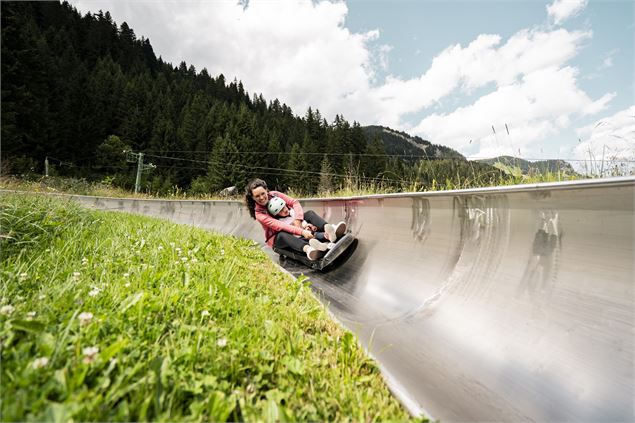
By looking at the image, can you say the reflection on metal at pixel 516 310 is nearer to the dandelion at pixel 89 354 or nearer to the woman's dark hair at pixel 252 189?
the dandelion at pixel 89 354

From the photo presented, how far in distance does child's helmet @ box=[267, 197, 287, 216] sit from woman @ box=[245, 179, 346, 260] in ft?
0.23

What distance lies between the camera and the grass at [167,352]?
0.96 m

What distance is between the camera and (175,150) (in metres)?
52.8

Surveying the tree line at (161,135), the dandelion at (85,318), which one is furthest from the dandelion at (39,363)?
the tree line at (161,135)

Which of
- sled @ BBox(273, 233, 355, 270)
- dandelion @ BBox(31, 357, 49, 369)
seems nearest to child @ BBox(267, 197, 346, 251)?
sled @ BBox(273, 233, 355, 270)

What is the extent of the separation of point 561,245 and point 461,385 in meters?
1.01

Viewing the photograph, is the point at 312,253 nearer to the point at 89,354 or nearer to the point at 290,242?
the point at 290,242

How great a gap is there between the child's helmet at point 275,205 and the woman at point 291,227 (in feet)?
0.23

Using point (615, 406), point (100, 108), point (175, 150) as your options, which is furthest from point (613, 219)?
point (100, 108)

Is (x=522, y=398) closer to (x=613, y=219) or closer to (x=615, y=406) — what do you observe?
(x=615, y=406)

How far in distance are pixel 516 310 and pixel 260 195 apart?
11.9 ft

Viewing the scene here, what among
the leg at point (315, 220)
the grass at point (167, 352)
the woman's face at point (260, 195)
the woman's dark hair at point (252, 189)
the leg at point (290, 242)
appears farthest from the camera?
the woman's dark hair at point (252, 189)

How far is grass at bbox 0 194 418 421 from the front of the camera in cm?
96

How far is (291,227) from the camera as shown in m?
4.16
